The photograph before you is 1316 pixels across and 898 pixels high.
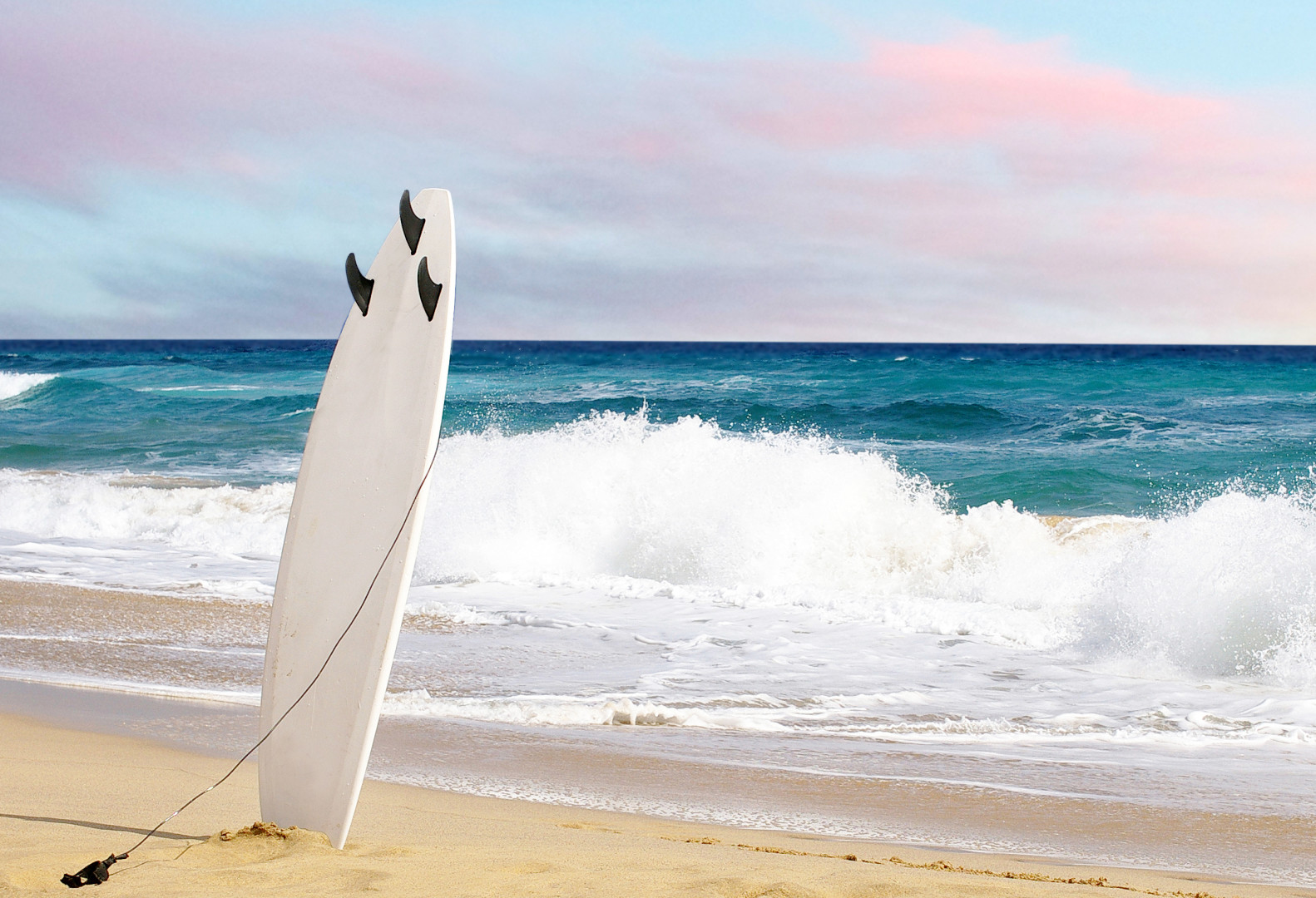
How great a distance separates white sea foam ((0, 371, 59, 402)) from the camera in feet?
104

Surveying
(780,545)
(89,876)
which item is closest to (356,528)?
(89,876)

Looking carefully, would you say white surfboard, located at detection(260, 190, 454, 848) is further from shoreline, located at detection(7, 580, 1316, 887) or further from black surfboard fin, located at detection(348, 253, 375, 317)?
shoreline, located at detection(7, 580, 1316, 887)

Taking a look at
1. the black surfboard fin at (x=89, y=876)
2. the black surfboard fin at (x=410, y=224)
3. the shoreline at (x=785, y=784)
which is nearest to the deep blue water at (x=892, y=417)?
the shoreline at (x=785, y=784)

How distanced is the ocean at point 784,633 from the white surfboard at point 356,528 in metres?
1.02

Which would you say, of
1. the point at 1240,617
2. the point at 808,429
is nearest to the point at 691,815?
the point at 1240,617

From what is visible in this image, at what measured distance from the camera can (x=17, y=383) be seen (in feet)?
109

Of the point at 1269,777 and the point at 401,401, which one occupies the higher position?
the point at 401,401

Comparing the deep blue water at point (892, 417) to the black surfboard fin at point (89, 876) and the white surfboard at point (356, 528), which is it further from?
the black surfboard fin at point (89, 876)

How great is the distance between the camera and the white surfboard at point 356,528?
2.94 metres

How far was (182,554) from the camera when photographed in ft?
32.7

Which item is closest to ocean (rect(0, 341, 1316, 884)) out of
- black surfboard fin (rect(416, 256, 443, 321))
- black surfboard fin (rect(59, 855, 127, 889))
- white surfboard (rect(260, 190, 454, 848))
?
white surfboard (rect(260, 190, 454, 848))

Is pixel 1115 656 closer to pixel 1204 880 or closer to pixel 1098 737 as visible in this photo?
pixel 1098 737

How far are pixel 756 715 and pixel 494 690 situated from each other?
4.62ft

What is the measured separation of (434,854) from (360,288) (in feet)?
5.64
